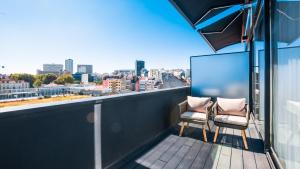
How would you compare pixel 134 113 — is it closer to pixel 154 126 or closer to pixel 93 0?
pixel 154 126

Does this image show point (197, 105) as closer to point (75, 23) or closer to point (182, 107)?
point (182, 107)

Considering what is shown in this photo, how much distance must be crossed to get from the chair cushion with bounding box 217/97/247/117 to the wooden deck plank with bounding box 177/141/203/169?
89cm

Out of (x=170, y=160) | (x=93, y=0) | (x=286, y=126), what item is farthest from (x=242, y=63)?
(x=93, y=0)

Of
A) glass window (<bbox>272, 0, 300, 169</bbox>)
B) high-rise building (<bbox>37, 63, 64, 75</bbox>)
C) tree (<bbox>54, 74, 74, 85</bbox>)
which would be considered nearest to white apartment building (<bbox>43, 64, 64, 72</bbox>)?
high-rise building (<bbox>37, 63, 64, 75</bbox>)

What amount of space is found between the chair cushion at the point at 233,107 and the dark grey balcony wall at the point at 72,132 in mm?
1628

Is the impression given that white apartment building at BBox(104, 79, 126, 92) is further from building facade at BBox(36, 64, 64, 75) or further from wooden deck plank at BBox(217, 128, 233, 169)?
building facade at BBox(36, 64, 64, 75)

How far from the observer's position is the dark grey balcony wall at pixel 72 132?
1.17 m

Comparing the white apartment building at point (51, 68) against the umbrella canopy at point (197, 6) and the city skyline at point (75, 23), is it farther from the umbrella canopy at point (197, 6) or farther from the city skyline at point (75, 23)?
the umbrella canopy at point (197, 6)

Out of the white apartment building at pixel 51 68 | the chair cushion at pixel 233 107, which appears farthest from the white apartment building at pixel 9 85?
the white apartment building at pixel 51 68

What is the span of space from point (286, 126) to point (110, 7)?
6.81 metres

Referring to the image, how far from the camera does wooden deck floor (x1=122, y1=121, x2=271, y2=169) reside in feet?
7.24

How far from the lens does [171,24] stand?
24.9ft

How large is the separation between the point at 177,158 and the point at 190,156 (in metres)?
0.23

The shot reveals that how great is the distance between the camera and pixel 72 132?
1608 millimetres
